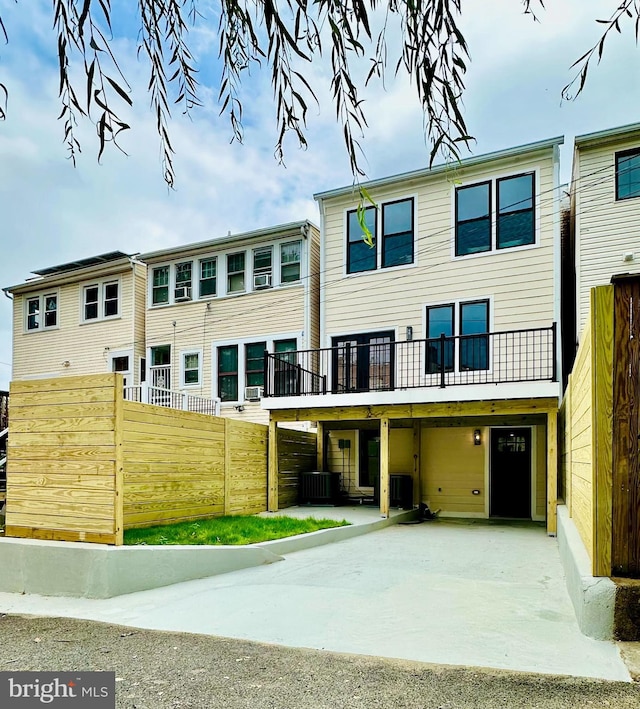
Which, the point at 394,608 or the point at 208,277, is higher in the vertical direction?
the point at 208,277

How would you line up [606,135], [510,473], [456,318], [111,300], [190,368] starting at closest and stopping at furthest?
[606,135], [456,318], [510,473], [190,368], [111,300]

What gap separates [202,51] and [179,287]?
48.3 ft

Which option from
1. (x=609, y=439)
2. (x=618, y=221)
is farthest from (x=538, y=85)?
(x=618, y=221)

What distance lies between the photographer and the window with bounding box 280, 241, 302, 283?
14734 mm

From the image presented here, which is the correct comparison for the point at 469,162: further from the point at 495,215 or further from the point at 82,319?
the point at 82,319

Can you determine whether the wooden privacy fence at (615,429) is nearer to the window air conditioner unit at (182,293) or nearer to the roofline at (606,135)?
the roofline at (606,135)

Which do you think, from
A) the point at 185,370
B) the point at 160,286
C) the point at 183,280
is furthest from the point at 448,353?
the point at 160,286

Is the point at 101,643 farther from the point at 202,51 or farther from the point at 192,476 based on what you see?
the point at 192,476

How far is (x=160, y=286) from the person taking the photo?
656 inches

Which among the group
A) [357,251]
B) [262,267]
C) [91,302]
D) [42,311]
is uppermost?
[357,251]

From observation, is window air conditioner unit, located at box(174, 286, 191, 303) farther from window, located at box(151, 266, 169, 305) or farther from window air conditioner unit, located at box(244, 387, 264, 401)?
window air conditioner unit, located at box(244, 387, 264, 401)

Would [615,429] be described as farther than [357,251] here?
No

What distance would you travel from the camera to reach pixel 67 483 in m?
6.54

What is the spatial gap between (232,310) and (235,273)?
971 mm
